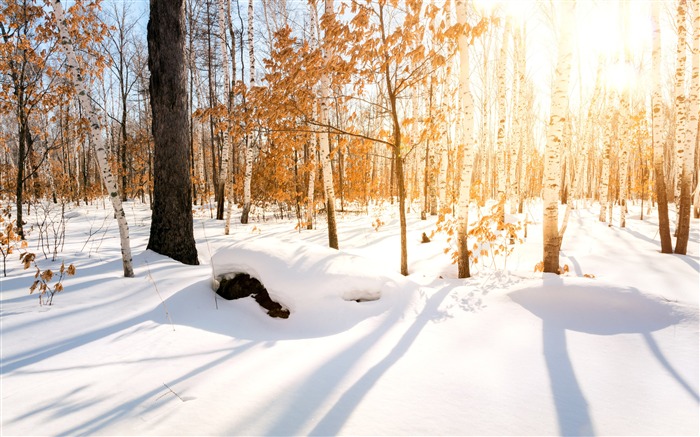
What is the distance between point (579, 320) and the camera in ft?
11.1

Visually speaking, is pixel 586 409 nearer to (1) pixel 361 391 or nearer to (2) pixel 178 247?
(1) pixel 361 391

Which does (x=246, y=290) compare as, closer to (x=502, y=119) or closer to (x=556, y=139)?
(x=556, y=139)

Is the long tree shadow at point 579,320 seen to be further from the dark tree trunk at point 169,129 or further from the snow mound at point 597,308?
the dark tree trunk at point 169,129

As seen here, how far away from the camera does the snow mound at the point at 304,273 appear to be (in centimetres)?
404

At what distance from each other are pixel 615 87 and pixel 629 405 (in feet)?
47.3

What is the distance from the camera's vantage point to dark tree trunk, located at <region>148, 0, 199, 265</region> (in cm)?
532

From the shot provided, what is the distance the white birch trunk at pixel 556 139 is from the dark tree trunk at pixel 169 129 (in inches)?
235

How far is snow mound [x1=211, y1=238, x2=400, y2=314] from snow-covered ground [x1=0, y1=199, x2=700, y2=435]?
0.07 feet

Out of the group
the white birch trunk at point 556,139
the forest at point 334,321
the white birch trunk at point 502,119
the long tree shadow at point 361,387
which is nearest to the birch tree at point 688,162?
the forest at point 334,321

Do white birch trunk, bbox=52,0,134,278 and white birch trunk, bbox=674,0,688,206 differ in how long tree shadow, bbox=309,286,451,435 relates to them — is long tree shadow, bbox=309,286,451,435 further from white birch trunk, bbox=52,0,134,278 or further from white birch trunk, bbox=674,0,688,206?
white birch trunk, bbox=674,0,688,206

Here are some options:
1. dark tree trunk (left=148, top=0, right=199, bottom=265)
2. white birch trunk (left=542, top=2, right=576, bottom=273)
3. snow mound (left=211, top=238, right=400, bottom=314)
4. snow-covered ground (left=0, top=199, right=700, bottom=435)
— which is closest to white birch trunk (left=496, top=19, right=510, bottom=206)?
white birch trunk (left=542, top=2, right=576, bottom=273)

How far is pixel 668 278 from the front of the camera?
543cm

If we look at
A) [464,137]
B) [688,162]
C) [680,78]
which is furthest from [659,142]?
[464,137]

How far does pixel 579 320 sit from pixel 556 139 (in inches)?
117
